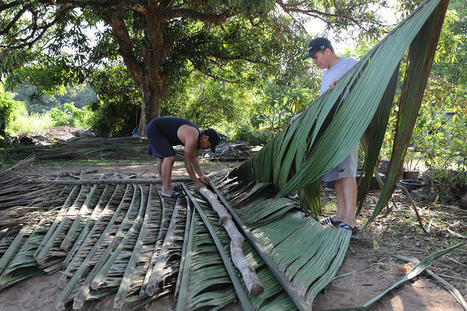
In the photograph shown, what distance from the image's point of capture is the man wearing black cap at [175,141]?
3453 millimetres

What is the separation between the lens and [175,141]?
12.6 feet

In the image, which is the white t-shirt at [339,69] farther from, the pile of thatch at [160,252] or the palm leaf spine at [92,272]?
the palm leaf spine at [92,272]

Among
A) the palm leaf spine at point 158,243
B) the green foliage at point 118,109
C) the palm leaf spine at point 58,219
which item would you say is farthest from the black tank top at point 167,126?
the green foliage at point 118,109

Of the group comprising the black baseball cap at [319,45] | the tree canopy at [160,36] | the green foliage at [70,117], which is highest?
the tree canopy at [160,36]

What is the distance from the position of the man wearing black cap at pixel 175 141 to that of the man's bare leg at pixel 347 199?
5.05ft

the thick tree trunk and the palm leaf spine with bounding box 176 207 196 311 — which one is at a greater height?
the thick tree trunk

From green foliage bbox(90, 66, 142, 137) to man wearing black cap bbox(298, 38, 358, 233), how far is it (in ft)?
37.4

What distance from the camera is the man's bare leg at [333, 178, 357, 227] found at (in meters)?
2.30

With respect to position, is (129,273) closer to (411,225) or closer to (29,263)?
(29,263)

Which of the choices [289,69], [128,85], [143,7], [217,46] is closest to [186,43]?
[217,46]

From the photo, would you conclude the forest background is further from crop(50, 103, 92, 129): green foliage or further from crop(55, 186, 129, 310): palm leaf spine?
crop(50, 103, 92, 129): green foliage

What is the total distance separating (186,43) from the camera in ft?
31.2

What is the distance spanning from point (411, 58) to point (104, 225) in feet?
7.12

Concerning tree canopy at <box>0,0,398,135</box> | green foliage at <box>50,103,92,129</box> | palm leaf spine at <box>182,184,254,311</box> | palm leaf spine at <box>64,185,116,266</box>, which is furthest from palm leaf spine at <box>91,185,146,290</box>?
green foliage at <box>50,103,92,129</box>
